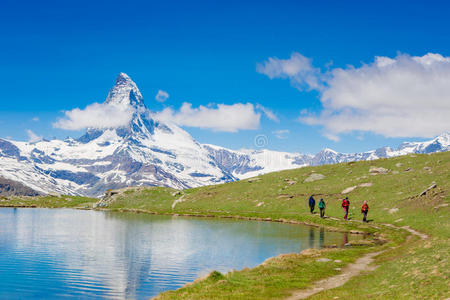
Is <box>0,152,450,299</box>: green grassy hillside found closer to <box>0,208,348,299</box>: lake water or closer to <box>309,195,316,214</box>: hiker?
<box>309,195,316,214</box>: hiker

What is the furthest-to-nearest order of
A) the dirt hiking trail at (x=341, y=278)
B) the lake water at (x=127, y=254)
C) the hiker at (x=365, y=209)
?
the hiker at (x=365, y=209) < the lake water at (x=127, y=254) < the dirt hiking trail at (x=341, y=278)

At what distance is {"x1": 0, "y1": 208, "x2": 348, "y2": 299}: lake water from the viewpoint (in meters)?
31.0

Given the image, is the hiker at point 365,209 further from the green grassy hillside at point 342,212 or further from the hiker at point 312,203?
the hiker at point 312,203

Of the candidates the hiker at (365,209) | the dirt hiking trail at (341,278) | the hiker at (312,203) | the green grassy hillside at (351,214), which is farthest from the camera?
the hiker at (312,203)

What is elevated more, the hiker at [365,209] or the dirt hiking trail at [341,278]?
the hiker at [365,209]

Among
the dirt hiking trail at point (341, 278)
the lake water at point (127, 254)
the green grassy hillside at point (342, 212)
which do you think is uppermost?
the green grassy hillside at point (342, 212)

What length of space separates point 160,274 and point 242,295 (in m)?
12.1

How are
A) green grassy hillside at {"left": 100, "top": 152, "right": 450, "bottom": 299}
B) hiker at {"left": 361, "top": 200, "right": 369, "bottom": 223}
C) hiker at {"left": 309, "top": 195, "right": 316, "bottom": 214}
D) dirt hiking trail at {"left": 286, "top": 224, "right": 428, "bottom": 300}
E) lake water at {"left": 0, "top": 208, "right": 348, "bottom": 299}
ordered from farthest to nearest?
hiker at {"left": 309, "top": 195, "right": 316, "bottom": 214}
hiker at {"left": 361, "top": 200, "right": 369, "bottom": 223}
lake water at {"left": 0, "top": 208, "right": 348, "bottom": 299}
dirt hiking trail at {"left": 286, "top": 224, "right": 428, "bottom": 300}
green grassy hillside at {"left": 100, "top": 152, "right": 450, "bottom": 299}

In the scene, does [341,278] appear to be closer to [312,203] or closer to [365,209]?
[365,209]

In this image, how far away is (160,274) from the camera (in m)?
35.0

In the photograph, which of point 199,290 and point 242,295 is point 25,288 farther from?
point 242,295

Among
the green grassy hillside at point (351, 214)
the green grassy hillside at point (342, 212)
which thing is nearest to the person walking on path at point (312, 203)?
Result: the green grassy hillside at point (351, 214)

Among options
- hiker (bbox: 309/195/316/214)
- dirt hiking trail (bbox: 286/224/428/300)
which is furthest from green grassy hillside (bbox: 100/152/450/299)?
hiker (bbox: 309/195/316/214)

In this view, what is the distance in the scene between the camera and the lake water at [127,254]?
31.0m
